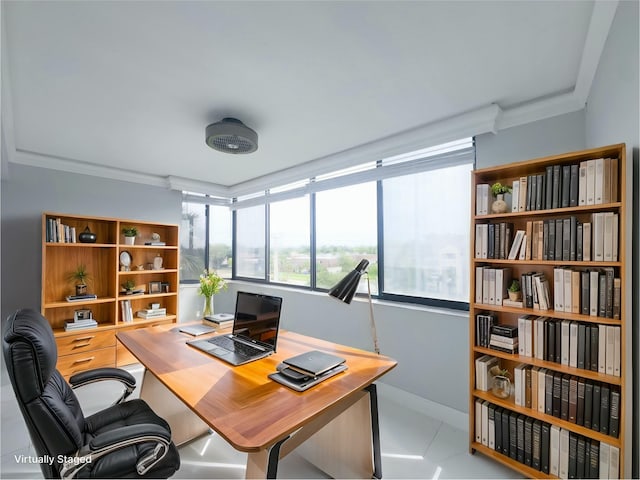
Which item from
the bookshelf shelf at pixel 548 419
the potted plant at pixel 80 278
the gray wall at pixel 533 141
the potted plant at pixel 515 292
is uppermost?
the gray wall at pixel 533 141

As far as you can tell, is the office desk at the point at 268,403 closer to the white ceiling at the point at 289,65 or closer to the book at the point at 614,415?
the book at the point at 614,415

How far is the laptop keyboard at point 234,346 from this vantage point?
190 cm

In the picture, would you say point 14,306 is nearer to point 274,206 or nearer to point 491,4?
point 274,206

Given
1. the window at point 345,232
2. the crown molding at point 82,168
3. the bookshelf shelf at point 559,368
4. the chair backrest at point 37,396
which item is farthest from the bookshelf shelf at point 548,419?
the crown molding at point 82,168

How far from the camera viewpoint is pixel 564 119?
2.03 meters

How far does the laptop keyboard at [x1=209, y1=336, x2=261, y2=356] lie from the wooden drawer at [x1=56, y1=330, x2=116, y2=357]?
2.09 metres

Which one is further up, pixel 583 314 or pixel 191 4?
pixel 191 4

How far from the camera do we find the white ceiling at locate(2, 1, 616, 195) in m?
1.33

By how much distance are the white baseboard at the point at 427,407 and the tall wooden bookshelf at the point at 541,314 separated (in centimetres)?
33

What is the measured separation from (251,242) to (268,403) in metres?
3.67

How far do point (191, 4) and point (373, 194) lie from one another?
7.37 feet

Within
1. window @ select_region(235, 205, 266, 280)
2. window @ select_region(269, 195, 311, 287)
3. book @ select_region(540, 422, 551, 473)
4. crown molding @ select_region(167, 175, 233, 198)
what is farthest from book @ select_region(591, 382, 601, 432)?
crown molding @ select_region(167, 175, 233, 198)

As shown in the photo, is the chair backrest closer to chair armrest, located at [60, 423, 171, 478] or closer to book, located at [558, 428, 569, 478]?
chair armrest, located at [60, 423, 171, 478]

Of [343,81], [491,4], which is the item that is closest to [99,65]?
[343,81]
